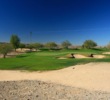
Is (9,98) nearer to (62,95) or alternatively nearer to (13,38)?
(62,95)

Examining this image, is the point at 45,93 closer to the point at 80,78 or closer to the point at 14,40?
the point at 80,78

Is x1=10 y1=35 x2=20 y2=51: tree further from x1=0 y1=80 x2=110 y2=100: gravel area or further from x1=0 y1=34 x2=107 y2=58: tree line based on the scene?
x1=0 y1=80 x2=110 y2=100: gravel area

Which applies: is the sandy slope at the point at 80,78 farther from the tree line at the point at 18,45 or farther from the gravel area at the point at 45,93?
the tree line at the point at 18,45

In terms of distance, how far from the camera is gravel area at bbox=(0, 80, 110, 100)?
13.7m

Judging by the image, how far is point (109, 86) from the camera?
17.3 m

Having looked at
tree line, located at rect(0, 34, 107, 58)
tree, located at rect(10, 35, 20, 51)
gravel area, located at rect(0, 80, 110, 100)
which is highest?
tree, located at rect(10, 35, 20, 51)

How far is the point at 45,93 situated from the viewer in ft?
48.5

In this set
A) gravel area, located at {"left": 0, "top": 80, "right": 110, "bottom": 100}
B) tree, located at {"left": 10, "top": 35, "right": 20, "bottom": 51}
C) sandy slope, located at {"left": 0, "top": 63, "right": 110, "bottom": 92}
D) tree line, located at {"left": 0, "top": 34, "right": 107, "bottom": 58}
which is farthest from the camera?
tree, located at {"left": 10, "top": 35, "right": 20, "bottom": 51}

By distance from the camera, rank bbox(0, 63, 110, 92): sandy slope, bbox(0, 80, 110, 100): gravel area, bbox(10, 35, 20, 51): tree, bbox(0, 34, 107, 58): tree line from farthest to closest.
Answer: bbox(10, 35, 20, 51): tree < bbox(0, 34, 107, 58): tree line < bbox(0, 63, 110, 92): sandy slope < bbox(0, 80, 110, 100): gravel area

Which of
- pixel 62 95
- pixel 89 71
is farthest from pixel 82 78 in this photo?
pixel 62 95

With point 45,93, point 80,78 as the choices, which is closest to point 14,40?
point 80,78

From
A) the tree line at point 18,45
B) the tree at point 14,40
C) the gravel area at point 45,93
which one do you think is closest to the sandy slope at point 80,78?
the gravel area at point 45,93

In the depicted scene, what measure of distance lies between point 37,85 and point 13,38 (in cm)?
8275

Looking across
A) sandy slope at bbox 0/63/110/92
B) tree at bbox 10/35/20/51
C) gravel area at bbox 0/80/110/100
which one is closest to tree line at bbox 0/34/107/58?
tree at bbox 10/35/20/51
